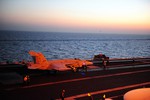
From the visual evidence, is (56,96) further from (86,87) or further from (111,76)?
(111,76)

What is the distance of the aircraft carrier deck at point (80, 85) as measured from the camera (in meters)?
21.1

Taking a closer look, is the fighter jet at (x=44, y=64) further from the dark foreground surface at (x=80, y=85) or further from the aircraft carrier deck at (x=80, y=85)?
the dark foreground surface at (x=80, y=85)

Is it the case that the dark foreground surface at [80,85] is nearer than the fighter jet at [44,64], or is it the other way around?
the dark foreground surface at [80,85]

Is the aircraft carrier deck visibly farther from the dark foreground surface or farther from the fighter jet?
the fighter jet

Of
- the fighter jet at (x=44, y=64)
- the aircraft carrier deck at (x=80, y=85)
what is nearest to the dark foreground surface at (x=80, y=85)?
the aircraft carrier deck at (x=80, y=85)

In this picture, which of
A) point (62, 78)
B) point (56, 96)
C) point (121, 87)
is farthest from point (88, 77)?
point (56, 96)

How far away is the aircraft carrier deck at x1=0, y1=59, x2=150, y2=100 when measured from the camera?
21.1 m

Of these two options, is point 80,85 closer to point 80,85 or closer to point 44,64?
point 80,85

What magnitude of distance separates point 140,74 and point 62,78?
13941 millimetres

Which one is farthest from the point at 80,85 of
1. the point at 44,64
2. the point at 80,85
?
the point at 44,64

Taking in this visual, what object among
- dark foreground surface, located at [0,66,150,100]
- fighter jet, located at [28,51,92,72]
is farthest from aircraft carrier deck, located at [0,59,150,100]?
fighter jet, located at [28,51,92,72]

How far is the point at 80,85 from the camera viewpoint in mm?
25500

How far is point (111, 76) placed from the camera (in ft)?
103

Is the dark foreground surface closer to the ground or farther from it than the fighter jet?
closer to the ground
